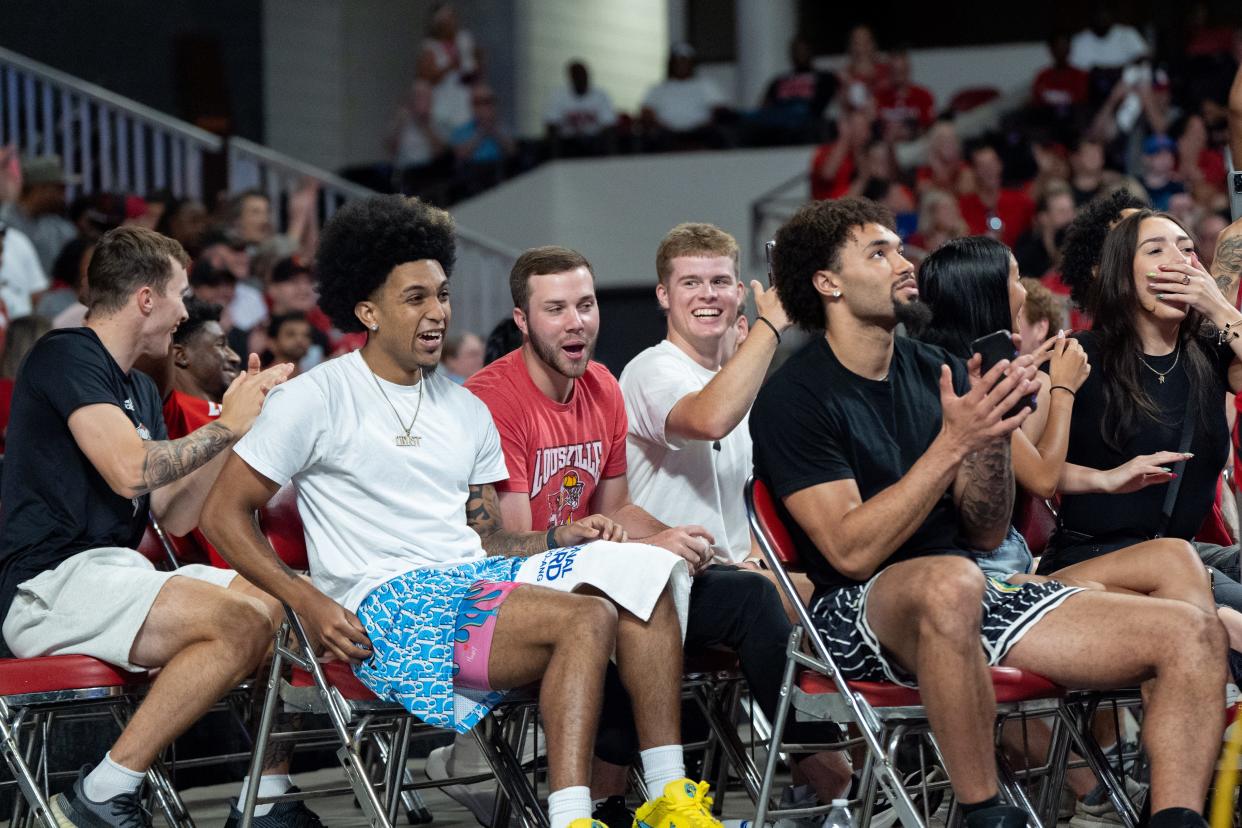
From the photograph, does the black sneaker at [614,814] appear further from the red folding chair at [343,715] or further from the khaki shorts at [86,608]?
the khaki shorts at [86,608]

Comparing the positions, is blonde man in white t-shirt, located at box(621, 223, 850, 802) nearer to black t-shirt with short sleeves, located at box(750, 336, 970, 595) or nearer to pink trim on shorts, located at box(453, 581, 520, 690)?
black t-shirt with short sleeves, located at box(750, 336, 970, 595)

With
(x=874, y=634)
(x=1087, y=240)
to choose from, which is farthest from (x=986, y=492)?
(x=1087, y=240)

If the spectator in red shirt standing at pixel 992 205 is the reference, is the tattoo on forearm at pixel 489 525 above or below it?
below

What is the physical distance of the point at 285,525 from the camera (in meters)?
3.85

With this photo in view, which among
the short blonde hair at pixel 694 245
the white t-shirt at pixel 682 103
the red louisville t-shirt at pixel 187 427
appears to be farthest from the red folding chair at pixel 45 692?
the white t-shirt at pixel 682 103

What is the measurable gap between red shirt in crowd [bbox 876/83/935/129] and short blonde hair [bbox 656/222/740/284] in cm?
812

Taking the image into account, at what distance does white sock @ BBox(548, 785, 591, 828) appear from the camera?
3.35 metres

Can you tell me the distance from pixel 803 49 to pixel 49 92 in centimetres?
597

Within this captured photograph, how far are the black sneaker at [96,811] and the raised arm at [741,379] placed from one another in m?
1.61

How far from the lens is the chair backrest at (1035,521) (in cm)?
422

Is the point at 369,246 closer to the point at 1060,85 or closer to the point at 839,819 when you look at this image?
the point at 839,819

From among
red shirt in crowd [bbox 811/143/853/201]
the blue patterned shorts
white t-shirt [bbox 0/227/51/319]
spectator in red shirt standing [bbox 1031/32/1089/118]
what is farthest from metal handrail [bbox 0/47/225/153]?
the blue patterned shorts

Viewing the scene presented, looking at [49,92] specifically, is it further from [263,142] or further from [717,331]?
[717,331]

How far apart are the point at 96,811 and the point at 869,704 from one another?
169 cm
